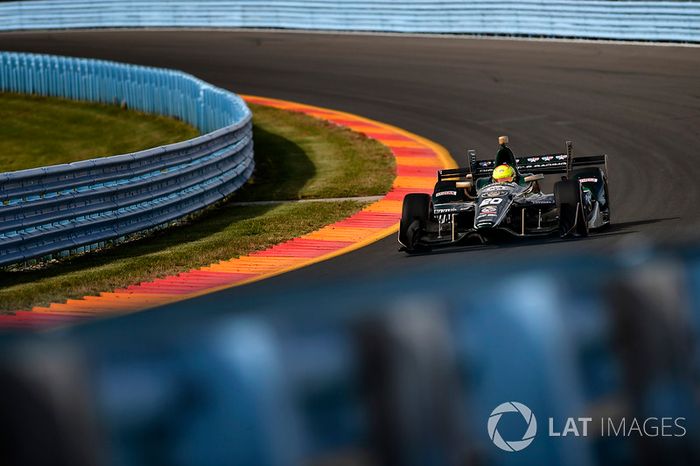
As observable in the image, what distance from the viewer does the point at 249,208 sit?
15.3m

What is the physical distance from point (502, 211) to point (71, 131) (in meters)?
15.7

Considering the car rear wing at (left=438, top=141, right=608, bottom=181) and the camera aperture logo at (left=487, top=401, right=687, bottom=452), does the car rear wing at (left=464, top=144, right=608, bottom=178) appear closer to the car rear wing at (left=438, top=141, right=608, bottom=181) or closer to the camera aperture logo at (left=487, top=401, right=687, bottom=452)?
the car rear wing at (left=438, top=141, right=608, bottom=181)

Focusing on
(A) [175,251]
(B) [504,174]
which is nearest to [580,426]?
(B) [504,174]

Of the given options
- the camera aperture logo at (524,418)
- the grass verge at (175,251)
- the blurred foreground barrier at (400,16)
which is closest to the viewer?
the camera aperture logo at (524,418)

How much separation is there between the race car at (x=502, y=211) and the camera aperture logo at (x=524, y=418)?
7246mm

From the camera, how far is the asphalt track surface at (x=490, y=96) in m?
11.7

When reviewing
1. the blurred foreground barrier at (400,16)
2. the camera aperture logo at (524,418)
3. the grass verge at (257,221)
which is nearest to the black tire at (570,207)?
the grass verge at (257,221)

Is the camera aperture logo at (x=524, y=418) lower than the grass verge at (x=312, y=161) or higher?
higher

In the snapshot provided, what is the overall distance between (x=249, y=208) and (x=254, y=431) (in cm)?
1167

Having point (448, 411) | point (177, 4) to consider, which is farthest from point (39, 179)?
point (177, 4)

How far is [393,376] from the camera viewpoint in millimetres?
3916

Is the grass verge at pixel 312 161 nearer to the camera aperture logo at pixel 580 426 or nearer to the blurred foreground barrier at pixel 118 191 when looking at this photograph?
the blurred foreground barrier at pixel 118 191

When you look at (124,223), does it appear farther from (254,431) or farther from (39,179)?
(254,431)

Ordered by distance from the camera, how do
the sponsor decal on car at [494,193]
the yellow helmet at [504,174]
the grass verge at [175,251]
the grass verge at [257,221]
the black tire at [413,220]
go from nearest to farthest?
the grass verge at [175,251] → the grass verge at [257,221] → the black tire at [413,220] → the sponsor decal on car at [494,193] → the yellow helmet at [504,174]
